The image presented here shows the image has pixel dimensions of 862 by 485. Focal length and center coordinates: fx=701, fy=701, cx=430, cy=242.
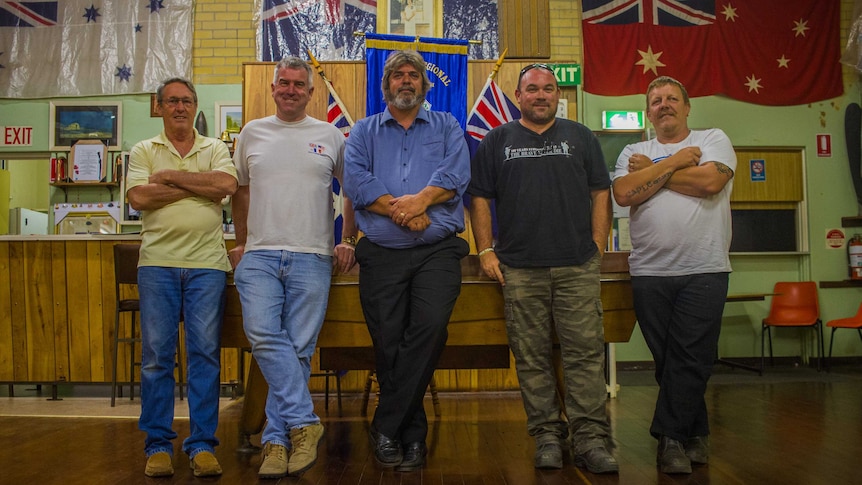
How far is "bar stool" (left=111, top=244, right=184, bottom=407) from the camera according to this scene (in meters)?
4.53

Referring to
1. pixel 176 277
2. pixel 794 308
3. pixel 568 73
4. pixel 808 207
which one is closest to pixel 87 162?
pixel 568 73

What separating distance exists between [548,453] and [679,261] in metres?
0.97

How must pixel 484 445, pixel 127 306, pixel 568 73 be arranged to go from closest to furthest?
pixel 484 445 < pixel 127 306 < pixel 568 73

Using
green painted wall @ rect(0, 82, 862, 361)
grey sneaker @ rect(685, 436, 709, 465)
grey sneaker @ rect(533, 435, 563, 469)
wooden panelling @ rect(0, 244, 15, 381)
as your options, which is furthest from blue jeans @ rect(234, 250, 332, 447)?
green painted wall @ rect(0, 82, 862, 361)

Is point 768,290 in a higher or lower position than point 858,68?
lower

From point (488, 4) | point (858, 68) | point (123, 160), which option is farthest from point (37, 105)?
point (858, 68)

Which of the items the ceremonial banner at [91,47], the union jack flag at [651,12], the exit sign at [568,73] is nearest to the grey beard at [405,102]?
the exit sign at [568,73]

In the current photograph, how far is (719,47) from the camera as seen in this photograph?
7.59 metres

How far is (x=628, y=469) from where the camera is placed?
292cm

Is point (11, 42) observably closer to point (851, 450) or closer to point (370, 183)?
point (370, 183)

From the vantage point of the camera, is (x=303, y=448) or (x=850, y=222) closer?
(x=303, y=448)

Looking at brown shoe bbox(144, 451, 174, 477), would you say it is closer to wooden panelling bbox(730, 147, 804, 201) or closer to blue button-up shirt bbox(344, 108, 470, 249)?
blue button-up shirt bbox(344, 108, 470, 249)

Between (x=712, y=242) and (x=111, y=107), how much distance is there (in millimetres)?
6912

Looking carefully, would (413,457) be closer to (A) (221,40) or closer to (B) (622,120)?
(B) (622,120)
